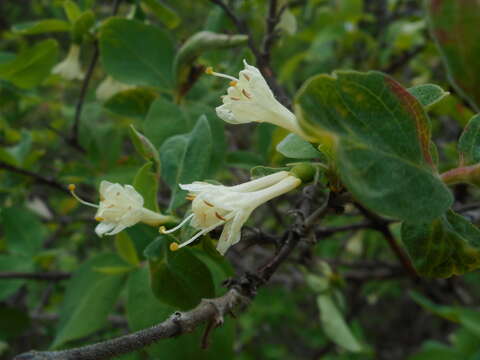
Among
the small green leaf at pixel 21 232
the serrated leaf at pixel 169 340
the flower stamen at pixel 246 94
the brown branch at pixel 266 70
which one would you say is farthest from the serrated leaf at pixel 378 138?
the small green leaf at pixel 21 232

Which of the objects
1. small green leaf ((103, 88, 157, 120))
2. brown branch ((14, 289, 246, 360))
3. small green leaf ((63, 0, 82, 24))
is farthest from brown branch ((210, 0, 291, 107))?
brown branch ((14, 289, 246, 360))

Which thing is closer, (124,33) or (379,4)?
(124,33)

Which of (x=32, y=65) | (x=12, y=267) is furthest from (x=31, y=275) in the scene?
(x=32, y=65)

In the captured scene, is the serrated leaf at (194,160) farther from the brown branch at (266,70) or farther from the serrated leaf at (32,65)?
the serrated leaf at (32,65)

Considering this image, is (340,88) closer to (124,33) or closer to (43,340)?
(124,33)

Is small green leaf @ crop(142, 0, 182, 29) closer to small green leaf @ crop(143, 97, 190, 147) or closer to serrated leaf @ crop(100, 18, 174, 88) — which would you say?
serrated leaf @ crop(100, 18, 174, 88)

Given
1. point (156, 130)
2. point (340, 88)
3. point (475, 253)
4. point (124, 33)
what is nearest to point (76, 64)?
point (124, 33)

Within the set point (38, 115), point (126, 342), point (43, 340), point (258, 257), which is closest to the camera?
point (126, 342)
